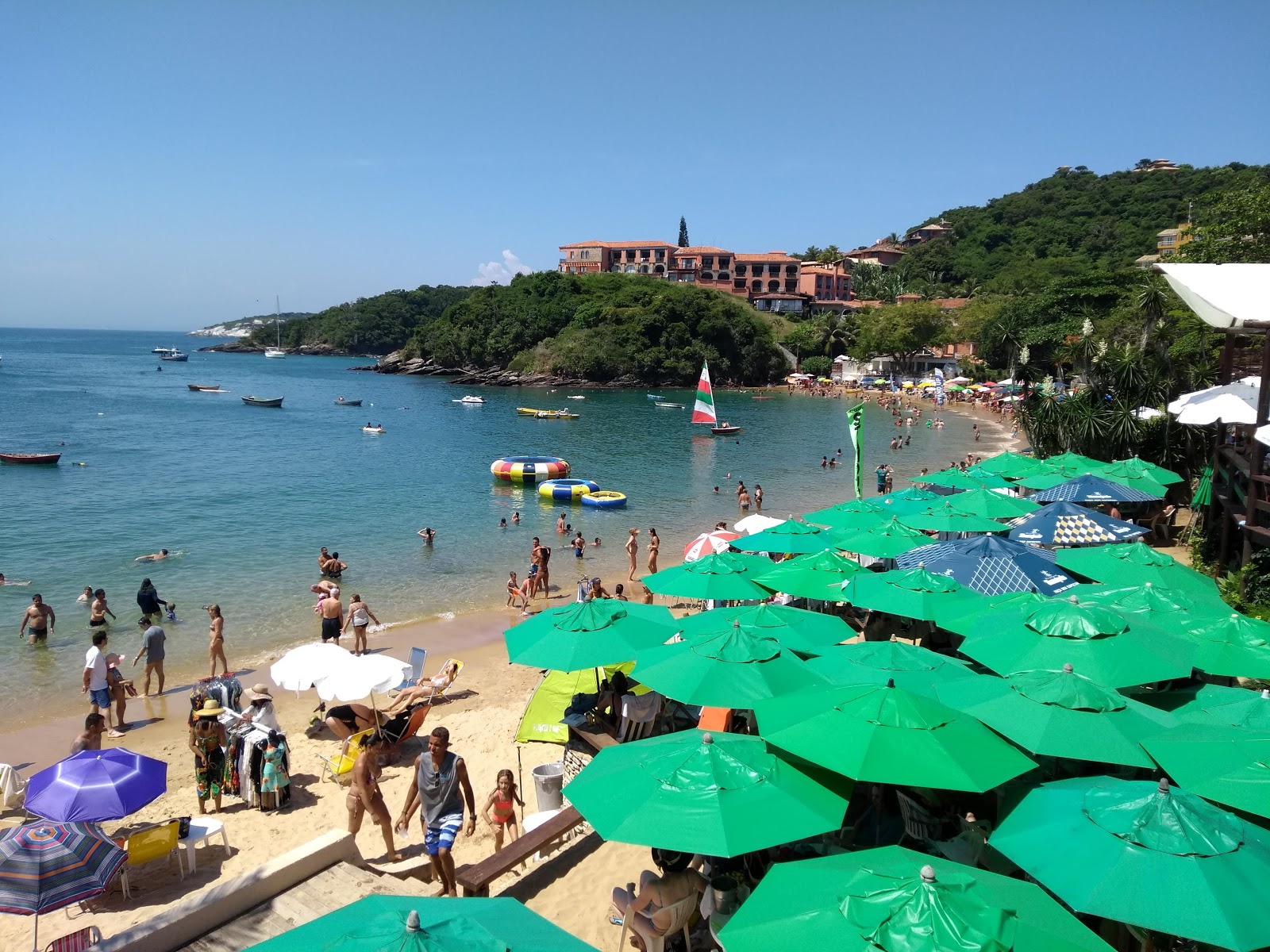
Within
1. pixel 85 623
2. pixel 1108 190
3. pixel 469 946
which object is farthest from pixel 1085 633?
pixel 1108 190

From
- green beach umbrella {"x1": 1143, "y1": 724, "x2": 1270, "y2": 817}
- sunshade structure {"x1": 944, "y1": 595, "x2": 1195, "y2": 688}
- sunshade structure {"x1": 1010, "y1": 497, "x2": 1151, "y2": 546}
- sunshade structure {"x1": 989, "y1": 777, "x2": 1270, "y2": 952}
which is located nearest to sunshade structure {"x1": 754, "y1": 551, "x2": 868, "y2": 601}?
sunshade structure {"x1": 944, "y1": 595, "x2": 1195, "y2": 688}

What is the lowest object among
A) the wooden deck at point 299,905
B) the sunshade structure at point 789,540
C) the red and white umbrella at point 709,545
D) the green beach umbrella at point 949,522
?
the wooden deck at point 299,905

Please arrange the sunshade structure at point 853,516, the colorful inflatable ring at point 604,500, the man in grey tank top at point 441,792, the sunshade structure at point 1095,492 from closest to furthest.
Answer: the man in grey tank top at point 441,792 < the sunshade structure at point 853,516 < the sunshade structure at point 1095,492 < the colorful inflatable ring at point 604,500

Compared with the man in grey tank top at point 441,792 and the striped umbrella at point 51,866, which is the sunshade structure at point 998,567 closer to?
the man in grey tank top at point 441,792

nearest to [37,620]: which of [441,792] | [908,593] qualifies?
[441,792]

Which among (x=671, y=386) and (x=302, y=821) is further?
(x=671, y=386)

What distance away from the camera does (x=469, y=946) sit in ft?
11.1

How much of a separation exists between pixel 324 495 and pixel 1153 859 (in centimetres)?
3258

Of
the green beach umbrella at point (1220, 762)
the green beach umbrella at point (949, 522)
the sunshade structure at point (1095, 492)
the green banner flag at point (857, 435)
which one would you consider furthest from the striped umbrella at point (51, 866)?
the sunshade structure at point (1095, 492)

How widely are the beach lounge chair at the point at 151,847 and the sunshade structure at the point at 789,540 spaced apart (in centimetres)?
866

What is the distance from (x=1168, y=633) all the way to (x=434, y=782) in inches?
284

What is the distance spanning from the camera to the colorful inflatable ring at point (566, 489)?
31.1 m

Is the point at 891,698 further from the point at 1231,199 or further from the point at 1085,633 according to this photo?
the point at 1231,199

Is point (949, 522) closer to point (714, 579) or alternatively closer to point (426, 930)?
point (714, 579)
